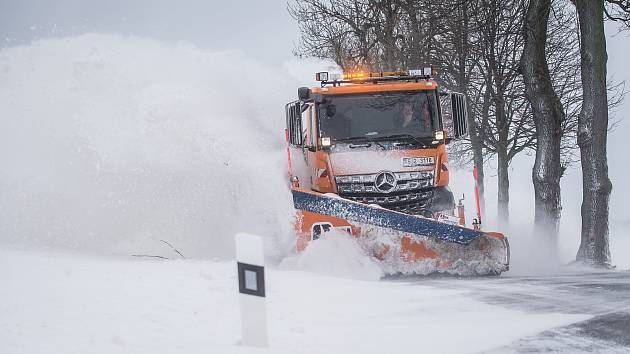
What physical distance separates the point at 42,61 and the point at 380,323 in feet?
25.2

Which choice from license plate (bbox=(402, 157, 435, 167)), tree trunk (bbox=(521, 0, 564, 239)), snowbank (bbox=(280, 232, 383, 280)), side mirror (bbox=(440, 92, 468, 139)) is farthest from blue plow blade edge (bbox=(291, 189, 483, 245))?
tree trunk (bbox=(521, 0, 564, 239))

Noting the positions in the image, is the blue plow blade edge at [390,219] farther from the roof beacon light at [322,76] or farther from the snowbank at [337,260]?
the roof beacon light at [322,76]

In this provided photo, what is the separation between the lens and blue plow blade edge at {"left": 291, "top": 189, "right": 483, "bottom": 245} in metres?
8.46

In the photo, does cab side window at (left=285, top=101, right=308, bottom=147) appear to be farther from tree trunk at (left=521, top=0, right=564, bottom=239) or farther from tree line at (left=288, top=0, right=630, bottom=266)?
tree trunk at (left=521, top=0, right=564, bottom=239)

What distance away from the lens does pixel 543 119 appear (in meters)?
Answer: 12.8

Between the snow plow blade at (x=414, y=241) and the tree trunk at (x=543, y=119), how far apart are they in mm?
4659

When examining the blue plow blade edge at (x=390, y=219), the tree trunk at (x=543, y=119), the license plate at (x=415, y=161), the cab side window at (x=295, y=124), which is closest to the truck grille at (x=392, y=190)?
the license plate at (x=415, y=161)

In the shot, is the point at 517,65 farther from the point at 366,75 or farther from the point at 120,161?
the point at 120,161

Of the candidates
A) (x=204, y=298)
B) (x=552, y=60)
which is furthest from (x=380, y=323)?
(x=552, y=60)

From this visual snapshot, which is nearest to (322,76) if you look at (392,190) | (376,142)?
(376,142)

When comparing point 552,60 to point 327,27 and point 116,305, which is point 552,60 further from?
point 116,305

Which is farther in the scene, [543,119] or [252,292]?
[543,119]

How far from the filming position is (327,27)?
86.3ft

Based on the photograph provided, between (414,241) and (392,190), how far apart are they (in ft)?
3.96
